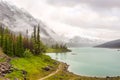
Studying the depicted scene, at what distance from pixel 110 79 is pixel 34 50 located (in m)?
77.7

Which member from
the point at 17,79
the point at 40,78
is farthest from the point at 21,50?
the point at 17,79

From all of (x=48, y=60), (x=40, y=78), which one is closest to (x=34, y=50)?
(x=48, y=60)

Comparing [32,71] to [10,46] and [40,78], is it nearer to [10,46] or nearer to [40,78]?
[40,78]

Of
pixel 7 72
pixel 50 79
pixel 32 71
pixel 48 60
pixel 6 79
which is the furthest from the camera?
pixel 48 60

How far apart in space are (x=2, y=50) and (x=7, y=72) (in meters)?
47.1

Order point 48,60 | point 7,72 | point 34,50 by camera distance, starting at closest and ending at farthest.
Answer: point 7,72 < point 48,60 < point 34,50

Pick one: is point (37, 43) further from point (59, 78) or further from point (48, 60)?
point (59, 78)

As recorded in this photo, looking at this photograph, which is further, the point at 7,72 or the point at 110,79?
the point at 110,79

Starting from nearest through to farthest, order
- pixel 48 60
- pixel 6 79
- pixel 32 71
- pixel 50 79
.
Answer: pixel 6 79 → pixel 50 79 → pixel 32 71 → pixel 48 60

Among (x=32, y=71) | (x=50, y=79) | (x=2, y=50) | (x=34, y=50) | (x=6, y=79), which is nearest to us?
(x=6, y=79)

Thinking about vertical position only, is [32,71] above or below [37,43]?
below

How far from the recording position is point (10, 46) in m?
149

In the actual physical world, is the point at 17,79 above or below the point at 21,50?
below

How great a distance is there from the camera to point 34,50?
18125cm
